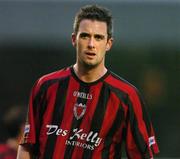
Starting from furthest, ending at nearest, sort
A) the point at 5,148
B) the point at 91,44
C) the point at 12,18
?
1. the point at 12,18
2. the point at 5,148
3. the point at 91,44

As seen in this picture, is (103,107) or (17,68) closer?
(103,107)

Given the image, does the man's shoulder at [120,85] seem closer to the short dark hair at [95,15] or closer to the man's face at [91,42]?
the man's face at [91,42]

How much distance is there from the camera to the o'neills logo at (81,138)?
394 cm

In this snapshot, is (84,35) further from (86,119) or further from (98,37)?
(86,119)

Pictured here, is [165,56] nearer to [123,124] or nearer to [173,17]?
[173,17]

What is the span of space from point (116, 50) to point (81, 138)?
448 centimetres

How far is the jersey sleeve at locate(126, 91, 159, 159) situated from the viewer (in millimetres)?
3965

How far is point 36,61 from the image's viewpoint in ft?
27.4

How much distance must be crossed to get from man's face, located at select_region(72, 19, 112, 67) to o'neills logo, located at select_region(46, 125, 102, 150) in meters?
0.34

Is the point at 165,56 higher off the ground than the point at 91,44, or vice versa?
the point at 91,44

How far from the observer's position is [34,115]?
404cm

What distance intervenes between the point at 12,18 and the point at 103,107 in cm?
453

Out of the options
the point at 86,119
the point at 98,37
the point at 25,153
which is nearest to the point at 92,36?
the point at 98,37

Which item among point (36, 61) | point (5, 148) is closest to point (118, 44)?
point (36, 61)
